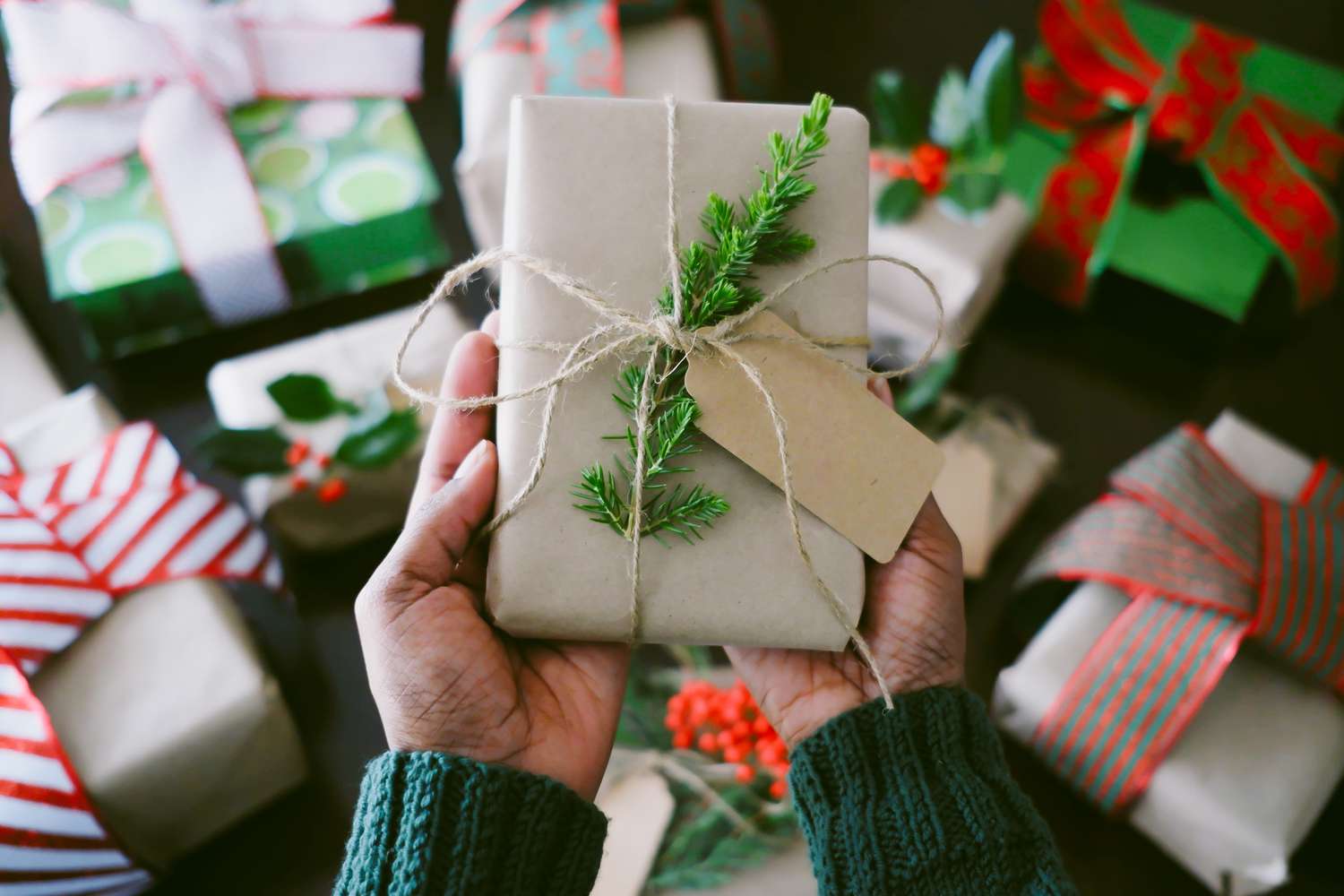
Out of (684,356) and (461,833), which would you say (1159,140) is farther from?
(461,833)

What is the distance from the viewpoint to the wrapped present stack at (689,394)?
2.05 ft

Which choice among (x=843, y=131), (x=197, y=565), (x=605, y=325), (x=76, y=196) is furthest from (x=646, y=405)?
(x=76, y=196)

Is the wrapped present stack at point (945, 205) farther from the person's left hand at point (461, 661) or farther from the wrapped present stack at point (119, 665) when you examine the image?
the wrapped present stack at point (119, 665)

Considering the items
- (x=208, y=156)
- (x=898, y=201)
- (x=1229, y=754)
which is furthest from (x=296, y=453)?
(x=1229, y=754)

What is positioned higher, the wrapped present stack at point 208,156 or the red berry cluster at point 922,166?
the wrapped present stack at point 208,156

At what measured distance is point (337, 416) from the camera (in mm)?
1006

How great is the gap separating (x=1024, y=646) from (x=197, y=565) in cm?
86

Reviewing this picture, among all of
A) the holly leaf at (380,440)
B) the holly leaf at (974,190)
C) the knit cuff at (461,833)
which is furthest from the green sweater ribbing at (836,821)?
the holly leaf at (974,190)

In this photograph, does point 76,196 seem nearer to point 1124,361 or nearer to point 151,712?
point 151,712

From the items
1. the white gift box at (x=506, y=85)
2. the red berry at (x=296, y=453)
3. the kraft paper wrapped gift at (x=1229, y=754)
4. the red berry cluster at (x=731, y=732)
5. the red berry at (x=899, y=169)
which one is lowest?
the kraft paper wrapped gift at (x=1229, y=754)

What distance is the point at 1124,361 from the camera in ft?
4.02

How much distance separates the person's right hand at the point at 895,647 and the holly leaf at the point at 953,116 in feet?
1.73

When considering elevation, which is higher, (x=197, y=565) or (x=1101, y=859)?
(x=197, y=565)

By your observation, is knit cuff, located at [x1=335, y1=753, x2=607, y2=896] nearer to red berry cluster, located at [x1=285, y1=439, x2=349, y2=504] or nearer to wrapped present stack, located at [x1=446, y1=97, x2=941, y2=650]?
wrapped present stack, located at [x1=446, y1=97, x2=941, y2=650]
